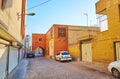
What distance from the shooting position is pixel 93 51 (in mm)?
17906

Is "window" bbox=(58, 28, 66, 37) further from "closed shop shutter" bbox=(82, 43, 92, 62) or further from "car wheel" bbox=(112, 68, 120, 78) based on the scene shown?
"car wheel" bbox=(112, 68, 120, 78)

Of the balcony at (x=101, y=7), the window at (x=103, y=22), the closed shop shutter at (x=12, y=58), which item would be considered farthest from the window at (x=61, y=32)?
the closed shop shutter at (x=12, y=58)

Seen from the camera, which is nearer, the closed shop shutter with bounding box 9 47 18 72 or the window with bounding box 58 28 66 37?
the closed shop shutter with bounding box 9 47 18 72

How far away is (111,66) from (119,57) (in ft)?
11.7

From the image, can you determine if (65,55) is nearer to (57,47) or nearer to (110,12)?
(57,47)

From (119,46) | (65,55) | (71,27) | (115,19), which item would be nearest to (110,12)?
(115,19)

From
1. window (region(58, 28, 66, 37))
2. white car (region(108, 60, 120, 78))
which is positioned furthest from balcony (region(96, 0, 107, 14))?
window (region(58, 28, 66, 37))

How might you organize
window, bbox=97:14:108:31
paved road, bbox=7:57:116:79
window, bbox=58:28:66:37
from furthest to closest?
1. window, bbox=58:28:66:37
2. window, bbox=97:14:108:31
3. paved road, bbox=7:57:116:79

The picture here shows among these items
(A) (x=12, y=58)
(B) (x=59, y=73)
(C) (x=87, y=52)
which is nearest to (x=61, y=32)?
(C) (x=87, y=52)

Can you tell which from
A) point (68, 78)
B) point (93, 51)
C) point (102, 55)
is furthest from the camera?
point (93, 51)

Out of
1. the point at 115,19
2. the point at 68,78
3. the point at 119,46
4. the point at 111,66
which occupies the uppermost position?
the point at 115,19

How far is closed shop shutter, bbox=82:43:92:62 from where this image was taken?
19.2m

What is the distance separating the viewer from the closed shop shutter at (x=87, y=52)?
19244 mm

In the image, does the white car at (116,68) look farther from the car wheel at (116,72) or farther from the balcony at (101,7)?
the balcony at (101,7)
